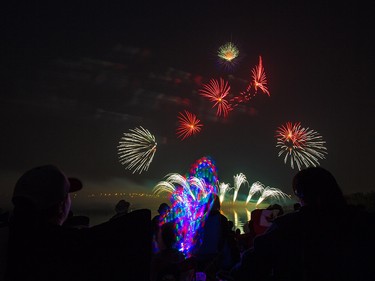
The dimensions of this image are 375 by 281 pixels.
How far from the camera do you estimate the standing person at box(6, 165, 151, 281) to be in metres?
2.36

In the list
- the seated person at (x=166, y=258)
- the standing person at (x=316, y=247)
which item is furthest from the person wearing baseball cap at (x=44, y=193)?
the seated person at (x=166, y=258)

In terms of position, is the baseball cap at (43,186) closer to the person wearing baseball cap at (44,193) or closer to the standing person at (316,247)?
the person wearing baseball cap at (44,193)

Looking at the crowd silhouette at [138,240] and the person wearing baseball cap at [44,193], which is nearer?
the crowd silhouette at [138,240]

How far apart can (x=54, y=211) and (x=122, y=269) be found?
78cm

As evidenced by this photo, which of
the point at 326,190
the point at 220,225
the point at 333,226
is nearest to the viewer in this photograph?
the point at 333,226

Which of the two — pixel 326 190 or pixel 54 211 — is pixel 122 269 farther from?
pixel 326 190

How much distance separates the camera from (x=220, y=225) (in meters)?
7.32

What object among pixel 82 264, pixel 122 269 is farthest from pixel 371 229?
pixel 82 264

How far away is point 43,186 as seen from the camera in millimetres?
2662

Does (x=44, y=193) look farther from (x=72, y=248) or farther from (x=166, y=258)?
(x=166, y=258)

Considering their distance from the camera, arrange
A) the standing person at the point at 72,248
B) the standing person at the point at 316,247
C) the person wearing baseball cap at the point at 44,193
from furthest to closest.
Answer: the standing person at the point at 316,247 < the person wearing baseball cap at the point at 44,193 < the standing person at the point at 72,248

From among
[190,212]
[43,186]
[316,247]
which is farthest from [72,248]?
[190,212]

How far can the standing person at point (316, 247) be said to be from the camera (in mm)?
2850

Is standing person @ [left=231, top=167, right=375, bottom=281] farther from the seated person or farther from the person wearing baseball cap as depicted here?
the seated person
